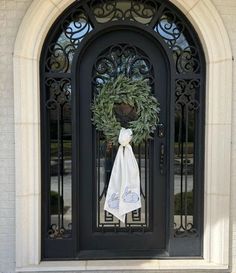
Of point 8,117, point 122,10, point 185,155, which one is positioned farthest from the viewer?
point 185,155

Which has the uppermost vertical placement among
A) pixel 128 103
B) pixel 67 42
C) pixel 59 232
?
pixel 67 42

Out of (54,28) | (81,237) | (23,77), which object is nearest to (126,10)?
(54,28)

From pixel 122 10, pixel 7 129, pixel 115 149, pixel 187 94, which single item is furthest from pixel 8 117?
pixel 187 94

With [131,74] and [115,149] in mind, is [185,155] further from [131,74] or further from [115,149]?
[131,74]

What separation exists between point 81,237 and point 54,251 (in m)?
0.31

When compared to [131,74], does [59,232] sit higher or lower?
lower

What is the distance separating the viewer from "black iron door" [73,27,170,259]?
3.54m

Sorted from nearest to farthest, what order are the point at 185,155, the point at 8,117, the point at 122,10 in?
the point at 8,117, the point at 122,10, the point at 185,155

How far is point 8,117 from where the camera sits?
3367 mm

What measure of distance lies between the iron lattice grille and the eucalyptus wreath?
177mm

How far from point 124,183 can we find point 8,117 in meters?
1.34

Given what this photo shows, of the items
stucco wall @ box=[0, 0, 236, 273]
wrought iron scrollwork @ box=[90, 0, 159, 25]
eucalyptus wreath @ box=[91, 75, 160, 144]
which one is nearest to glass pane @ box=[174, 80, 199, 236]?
eucalyptus wreath @ box=[91, 75, 160, 144]

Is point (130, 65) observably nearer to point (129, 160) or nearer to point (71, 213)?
point (129, 160)

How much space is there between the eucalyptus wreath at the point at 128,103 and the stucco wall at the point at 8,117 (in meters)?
0.83
